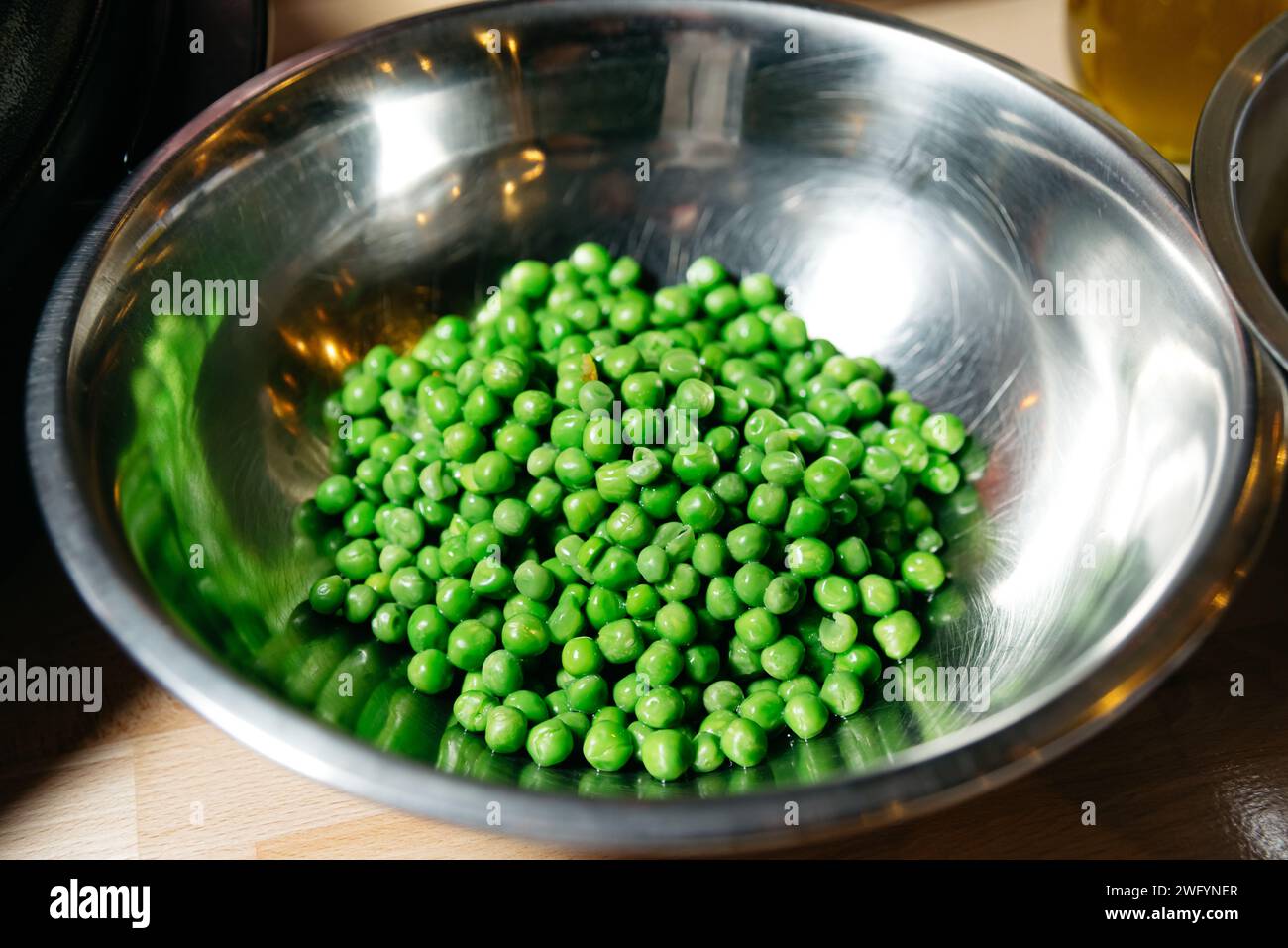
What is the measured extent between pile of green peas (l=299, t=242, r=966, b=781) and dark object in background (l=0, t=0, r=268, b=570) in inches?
20.2

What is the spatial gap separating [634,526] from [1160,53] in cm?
156

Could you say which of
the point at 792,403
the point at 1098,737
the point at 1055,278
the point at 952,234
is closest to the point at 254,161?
the point at 792,403

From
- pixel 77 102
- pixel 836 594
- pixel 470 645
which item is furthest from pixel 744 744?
pixel 77 102

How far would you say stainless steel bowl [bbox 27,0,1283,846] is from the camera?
3.97ft

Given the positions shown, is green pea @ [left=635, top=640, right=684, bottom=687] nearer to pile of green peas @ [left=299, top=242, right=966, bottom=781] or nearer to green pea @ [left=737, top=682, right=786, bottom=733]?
pile of green peas @ [left=299, top=242, right=966, bottom=781]

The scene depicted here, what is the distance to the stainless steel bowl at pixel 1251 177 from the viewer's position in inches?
56.2

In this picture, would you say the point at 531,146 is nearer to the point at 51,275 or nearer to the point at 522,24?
the point at 522,24

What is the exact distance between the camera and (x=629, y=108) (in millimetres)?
2037

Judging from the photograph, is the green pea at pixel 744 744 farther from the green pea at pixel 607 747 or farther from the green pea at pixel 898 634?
the green pea at pixel 898 634

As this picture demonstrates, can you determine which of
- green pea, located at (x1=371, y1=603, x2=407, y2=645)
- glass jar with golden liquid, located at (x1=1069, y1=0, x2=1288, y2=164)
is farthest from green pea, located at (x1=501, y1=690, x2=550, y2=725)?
glass jar with golden liquid, located at (x1=1069, y1=0, x2=1288, y2=164)

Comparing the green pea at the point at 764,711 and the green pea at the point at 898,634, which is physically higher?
the green pea at the point at 898,634

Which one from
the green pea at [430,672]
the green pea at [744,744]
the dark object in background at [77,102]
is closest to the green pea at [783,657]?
the green pea at [744,744]

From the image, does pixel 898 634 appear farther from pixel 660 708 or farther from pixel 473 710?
pixel 473 710

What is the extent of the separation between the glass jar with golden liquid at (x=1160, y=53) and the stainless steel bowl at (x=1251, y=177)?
409 millimetres
